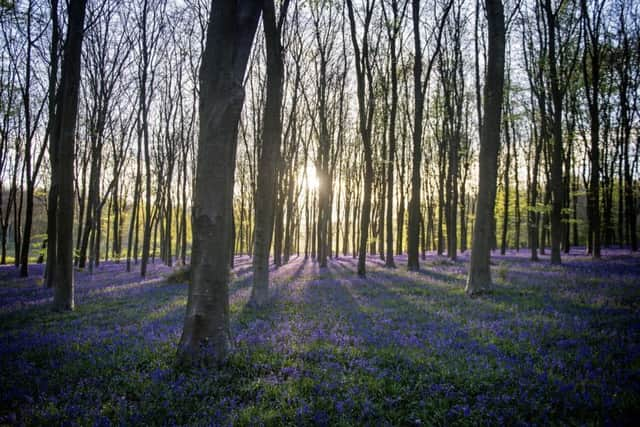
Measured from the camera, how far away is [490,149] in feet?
34.3

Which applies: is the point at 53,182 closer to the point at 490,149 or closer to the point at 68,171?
the point at 68,171

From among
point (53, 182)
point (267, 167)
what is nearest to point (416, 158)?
point (267, 167)

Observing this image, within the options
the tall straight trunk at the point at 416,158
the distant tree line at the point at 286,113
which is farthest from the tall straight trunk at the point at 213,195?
the tall straight trunk at the point at 416,158

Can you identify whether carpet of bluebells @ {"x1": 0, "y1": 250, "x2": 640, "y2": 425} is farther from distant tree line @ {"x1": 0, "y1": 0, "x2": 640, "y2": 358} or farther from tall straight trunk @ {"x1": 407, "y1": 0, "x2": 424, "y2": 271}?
tall straight trunk @ {"x1": 407, "y1": 0, "x2": 424, "y2": 271}

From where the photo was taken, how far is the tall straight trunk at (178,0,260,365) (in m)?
5.06

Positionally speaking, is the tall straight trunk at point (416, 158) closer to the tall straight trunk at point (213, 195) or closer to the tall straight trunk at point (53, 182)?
the tall straight trunk at point (213, 195)

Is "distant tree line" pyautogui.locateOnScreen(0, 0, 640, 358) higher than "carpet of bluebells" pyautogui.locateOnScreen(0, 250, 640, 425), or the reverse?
"distant tree line" pyautogui.locateOnScreen(0, 0, 640, 358)

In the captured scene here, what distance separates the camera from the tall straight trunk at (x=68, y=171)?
32.3 ft

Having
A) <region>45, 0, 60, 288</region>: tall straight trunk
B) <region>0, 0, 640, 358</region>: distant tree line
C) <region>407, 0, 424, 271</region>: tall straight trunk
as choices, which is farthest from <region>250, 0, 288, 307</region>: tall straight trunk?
<region>407, 0, 424, 271</region>: tall straight trunk

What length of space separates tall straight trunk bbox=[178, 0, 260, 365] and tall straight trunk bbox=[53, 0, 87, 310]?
7.42 meters

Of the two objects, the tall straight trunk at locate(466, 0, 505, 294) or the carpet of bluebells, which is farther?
the tall straight trunk at locate(466, 0, 505, 294)

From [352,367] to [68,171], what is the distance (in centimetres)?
1043

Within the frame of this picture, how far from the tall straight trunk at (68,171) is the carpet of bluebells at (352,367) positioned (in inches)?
37.7

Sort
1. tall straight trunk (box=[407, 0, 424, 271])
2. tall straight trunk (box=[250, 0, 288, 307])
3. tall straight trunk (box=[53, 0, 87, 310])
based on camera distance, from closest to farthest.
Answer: tall straight trunk (box=[53, 0, 87, 310])
tall straight trunk (box=[250, 0, 288, 307])
tall straight trunk (box=[407, 0, 424, 271])
